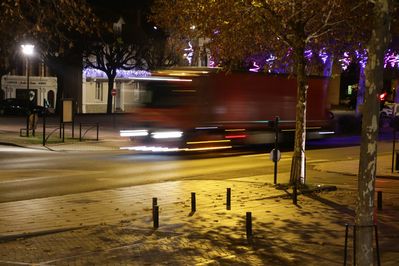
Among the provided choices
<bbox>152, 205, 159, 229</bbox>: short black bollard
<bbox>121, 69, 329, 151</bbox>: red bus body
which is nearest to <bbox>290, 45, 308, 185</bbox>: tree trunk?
<bbox>152, 205, 159, 229</bbox>: short black bollard

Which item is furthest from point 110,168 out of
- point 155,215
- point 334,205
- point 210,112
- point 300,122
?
point 155,215

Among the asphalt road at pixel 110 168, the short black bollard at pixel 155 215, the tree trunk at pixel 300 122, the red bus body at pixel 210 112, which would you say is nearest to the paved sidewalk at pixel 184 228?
the short black bollard at pixel 155 215

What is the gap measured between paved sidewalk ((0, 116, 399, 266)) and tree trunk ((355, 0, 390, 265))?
1703mm

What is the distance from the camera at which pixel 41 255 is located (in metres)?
7.95

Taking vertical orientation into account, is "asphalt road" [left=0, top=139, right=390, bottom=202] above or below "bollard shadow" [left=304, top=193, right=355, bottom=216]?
below

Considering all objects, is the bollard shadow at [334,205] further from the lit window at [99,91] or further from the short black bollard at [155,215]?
the lit window at [99,91]

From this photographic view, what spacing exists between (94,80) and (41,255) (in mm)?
58233

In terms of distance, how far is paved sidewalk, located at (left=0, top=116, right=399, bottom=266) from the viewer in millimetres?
7836

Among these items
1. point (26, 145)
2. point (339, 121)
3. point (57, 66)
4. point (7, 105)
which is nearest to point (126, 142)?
point (26, 145)

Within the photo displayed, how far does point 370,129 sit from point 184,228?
4467 millimetres

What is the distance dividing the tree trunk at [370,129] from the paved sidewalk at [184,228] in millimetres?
1703

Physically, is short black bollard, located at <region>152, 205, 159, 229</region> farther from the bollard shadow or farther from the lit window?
the lit window

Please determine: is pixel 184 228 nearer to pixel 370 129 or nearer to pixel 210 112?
pixel 370 129

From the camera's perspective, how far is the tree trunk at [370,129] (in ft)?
19.0
